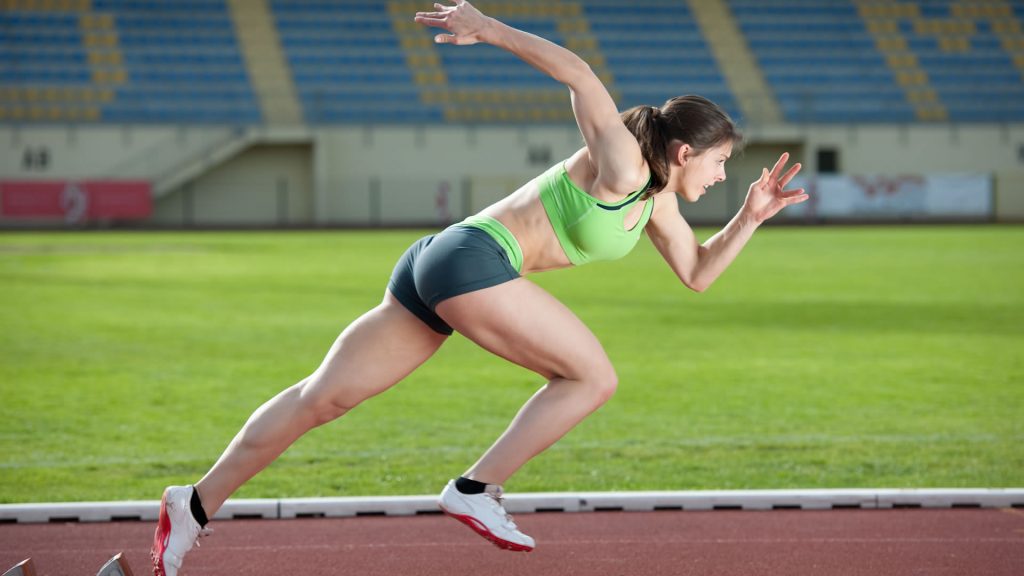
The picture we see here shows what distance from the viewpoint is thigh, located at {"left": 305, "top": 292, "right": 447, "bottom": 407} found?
14.9 feet

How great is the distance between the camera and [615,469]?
7.44 m

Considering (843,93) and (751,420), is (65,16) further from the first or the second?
(751,420)

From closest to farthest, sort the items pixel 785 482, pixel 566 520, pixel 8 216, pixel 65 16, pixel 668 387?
1. pixel 566 520
2. pixel 785 482
3. pixel 668 387
4. pixel 8 216
5. pixel 65 16

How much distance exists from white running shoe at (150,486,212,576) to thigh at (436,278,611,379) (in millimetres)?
1172

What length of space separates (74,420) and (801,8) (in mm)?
50501

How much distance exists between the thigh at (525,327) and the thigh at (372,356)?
22 cm

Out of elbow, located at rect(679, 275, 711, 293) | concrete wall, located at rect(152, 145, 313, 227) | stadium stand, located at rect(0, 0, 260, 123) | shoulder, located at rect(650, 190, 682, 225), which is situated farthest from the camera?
concrete wall, located at rect(152, 145, 313, 227)

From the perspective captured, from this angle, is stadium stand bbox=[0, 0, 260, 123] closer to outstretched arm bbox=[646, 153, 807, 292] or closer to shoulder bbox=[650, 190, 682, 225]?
outstretched arm bbox=[646, 153, 807, 292]

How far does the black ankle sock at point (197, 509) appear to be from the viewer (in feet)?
15.3

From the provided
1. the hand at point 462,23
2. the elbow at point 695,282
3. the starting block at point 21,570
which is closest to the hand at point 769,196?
the elbow at point 695,282

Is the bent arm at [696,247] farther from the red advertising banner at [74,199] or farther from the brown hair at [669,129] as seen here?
the red advertising banner at [74,199]

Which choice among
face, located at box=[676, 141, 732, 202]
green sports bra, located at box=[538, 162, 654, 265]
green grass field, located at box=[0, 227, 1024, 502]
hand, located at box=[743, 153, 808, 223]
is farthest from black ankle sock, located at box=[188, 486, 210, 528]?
hand, located at box=[743, 153, 808, 223]

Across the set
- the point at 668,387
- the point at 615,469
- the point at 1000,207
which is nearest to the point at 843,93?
the point at 1000,207

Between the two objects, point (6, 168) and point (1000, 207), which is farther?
point (1000, 207)
